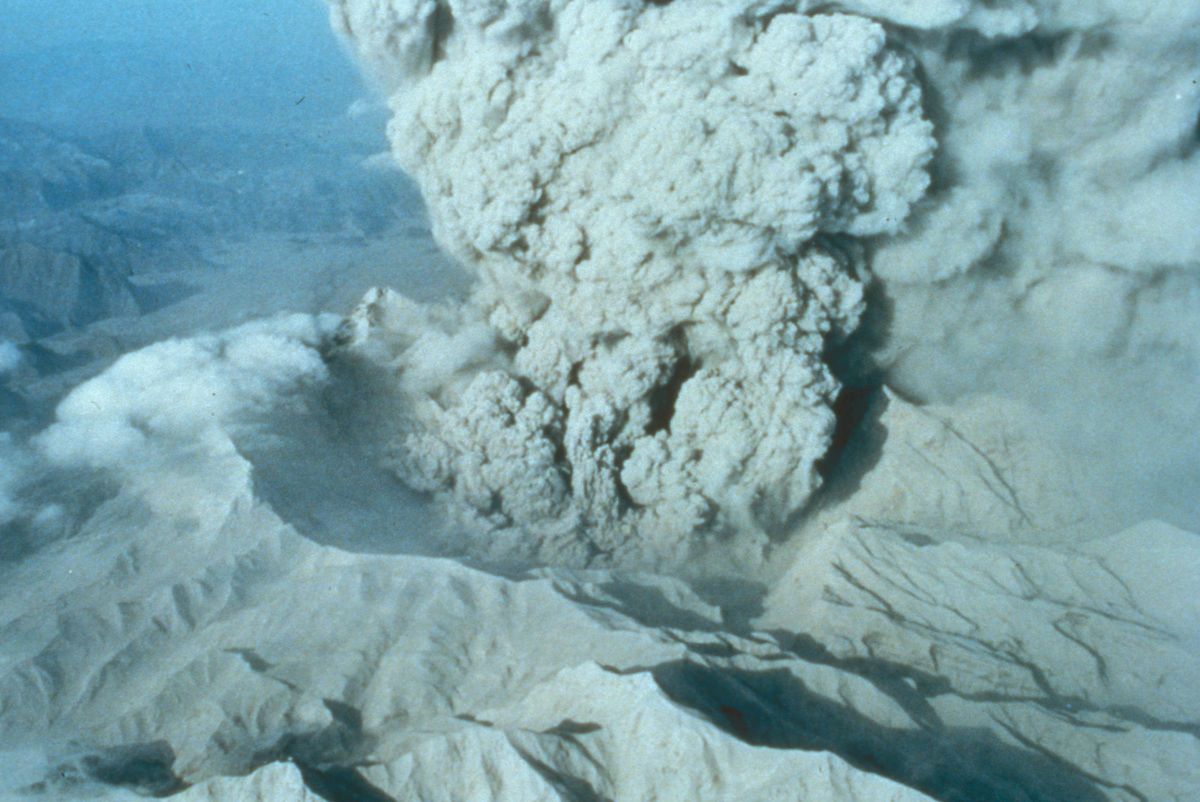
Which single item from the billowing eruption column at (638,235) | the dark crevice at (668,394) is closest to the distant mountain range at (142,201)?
the billowing eruption column at (638,235)

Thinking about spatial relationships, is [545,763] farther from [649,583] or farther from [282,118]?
[282,118]

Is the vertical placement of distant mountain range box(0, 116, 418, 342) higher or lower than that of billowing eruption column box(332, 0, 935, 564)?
lower

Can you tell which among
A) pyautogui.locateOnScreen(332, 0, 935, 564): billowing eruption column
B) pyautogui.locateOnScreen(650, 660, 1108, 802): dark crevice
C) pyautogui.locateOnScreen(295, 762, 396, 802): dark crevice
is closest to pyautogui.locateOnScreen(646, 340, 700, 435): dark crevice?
pyautogui.locateOnScreen(332, 0, 935, 564): billowing eruption column

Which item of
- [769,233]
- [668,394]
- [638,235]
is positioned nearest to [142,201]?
[668,394]

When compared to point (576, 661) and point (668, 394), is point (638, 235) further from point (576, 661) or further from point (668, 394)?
point (576, 661)

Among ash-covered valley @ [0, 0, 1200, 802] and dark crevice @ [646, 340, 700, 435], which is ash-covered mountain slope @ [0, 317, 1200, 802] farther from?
dark crevice @ [646, 340, 700, 435]

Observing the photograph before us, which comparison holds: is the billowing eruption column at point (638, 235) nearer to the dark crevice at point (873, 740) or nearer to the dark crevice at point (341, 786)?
the dark crevice at point (873, 740)

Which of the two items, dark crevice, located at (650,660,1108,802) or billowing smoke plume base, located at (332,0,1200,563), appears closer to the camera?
dark crevice, located at (650,660,1108,802)

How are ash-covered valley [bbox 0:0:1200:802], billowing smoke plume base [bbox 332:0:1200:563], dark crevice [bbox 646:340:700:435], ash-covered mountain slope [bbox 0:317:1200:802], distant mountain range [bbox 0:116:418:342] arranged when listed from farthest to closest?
distant mountain range [bbox 0:116:418:342]
dark crevice [bbox 646:340:700:435]
billowing smoke plume base [bbox 332:0:1200:563]
ash-covered valley [bbox 0:0:1200:802]
ash-covered mountain slope [bbox 0:317:1200:802]
